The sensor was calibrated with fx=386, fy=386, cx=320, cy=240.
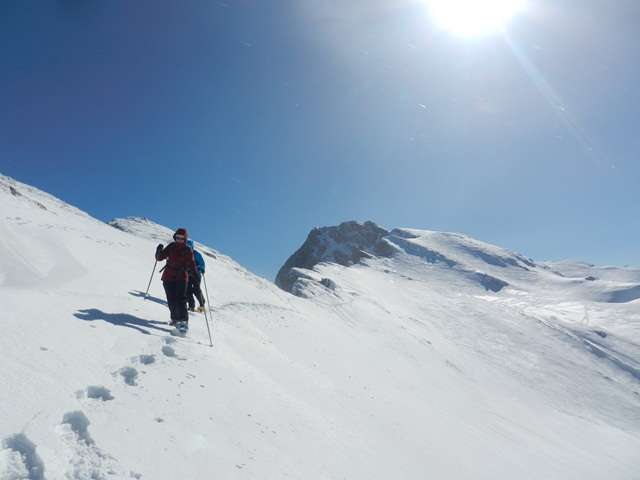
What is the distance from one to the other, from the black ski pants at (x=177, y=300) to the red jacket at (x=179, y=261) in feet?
0.59

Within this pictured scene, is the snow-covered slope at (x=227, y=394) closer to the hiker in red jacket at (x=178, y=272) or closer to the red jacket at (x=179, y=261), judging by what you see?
the hiker in red jacket at (x=178, y=272)

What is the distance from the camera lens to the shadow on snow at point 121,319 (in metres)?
6.88

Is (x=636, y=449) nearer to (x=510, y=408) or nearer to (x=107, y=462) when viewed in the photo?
(x=510, y=408)

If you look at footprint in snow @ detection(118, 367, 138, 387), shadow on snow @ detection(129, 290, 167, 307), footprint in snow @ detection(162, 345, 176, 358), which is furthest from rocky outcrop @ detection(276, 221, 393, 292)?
footprint in snow @ detection(118, 367, 138, 387)

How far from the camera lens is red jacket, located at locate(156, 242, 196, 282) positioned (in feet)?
29.1

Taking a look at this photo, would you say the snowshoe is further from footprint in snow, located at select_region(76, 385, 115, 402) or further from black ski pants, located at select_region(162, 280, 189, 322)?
footprint in snow, located at select_region(76, 385, 115, 402)

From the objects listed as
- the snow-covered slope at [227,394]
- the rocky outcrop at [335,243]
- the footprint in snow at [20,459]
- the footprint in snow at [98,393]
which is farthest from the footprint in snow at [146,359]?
the rocky outcrop at [335,243]

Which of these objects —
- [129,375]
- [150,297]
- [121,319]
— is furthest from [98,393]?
[150,297]

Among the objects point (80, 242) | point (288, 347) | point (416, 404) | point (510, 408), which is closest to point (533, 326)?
point (510, 408)

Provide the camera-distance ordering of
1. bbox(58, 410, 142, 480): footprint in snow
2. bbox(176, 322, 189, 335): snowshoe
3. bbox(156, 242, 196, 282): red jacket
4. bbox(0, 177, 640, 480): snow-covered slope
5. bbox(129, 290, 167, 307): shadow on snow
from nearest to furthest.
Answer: bbox(58, 410, 142, 480): footprint in snow < bbox(0, 177, 640, 480): snow-covered slope < bbox(176, 322, 189, 335): snowshoe < bbox(156, 242, 196, 282): red jacket < bbox(129, 290, 167, 307): shadow on snow

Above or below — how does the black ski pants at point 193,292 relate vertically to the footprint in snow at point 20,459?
above

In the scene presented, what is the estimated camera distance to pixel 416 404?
11727 millimetres

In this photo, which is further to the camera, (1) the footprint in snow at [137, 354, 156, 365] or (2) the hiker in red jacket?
(2) the hiker in red jacket

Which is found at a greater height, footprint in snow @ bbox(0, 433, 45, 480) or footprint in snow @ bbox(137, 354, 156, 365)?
footprint in snow @ bbox(137, 354, 156, 365)
